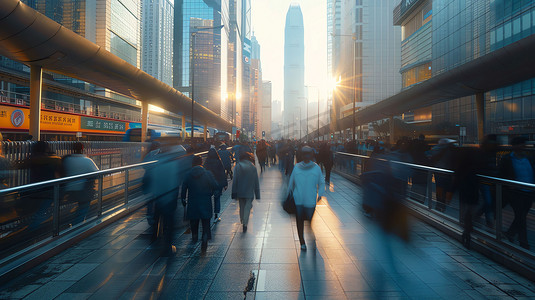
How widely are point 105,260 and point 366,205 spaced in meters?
4.29

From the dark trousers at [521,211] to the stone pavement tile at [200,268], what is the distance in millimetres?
4439

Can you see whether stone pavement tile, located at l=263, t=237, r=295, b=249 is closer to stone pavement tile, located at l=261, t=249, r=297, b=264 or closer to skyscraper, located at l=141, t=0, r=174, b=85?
stone pavement tile, located at l=261, t=249, r=297, b=264

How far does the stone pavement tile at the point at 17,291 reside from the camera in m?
3.80

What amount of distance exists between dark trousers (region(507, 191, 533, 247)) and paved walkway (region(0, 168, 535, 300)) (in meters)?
0.57

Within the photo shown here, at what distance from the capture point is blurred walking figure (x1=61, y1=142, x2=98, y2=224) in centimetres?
609

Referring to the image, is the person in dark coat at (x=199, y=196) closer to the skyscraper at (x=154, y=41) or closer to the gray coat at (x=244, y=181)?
the gray coat at (x=244, y=181)

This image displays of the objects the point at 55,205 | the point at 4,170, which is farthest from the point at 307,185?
the point at 4,170

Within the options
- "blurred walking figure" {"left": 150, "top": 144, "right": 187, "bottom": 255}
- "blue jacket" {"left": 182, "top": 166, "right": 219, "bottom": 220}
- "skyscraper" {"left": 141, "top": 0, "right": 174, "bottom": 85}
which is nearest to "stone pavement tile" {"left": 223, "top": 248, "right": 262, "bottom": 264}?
"blue jacket" {"left": 182, "top": 166, "right": 219, "bottom": 220}

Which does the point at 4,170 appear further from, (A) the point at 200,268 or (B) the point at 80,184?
(A) the point at 200,268

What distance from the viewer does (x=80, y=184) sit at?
6.20 metres

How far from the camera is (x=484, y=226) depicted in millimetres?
5625

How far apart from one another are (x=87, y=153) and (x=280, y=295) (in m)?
11.4

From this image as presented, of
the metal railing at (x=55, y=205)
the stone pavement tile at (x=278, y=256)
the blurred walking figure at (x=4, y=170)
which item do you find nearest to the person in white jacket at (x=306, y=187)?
the stone pavement tile at (x=278, y=256)

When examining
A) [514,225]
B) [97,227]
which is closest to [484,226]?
[514,225]
